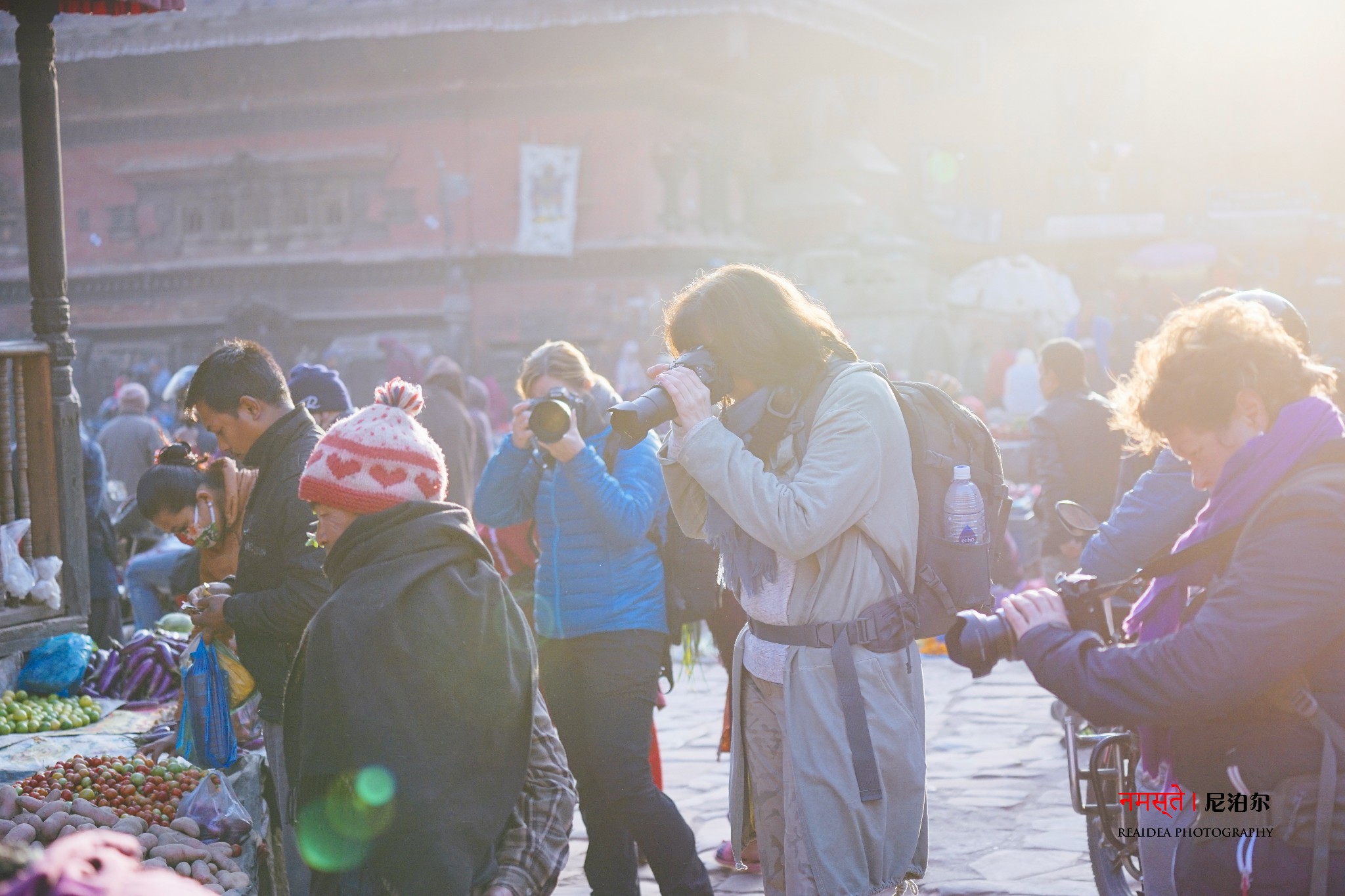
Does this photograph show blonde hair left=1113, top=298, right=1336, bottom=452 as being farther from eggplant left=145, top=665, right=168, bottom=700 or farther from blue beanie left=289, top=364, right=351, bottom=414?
eggplant left=145, top=665, right=168, bottom=700

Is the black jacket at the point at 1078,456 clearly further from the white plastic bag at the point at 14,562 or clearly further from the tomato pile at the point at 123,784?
the white plastic bag at the point at 14,562

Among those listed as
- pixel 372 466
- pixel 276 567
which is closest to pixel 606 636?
pixel 276 567

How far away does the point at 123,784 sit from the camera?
4109 mm

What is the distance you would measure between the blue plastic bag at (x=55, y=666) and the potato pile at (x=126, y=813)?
4.26ft

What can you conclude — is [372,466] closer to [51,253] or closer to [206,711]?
[206,711]

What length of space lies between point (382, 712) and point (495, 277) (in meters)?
18.4

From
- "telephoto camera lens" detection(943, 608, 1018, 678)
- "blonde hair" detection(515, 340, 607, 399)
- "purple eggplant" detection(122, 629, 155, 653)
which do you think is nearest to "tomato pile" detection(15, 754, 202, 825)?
"purple eggplant" detection(122, 629, 155, 653)

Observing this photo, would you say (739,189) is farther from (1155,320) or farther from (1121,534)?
(1121,534)

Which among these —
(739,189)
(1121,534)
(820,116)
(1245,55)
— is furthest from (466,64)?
(1245,55)

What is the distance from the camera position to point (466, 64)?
20.2 metres

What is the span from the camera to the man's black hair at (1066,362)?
23.6 ft

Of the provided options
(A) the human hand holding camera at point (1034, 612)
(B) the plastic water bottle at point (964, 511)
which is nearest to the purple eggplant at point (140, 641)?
(B) the plastic water bottle at point (964, 511)

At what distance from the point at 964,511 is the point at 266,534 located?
197 cm

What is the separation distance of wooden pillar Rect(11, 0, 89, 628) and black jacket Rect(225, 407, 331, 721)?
2.05m
